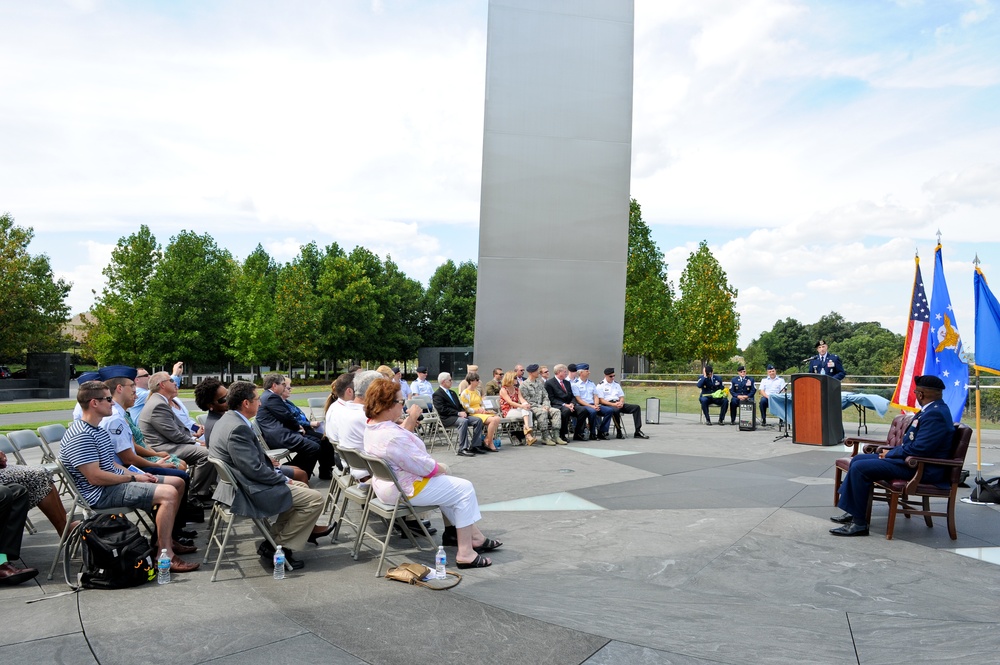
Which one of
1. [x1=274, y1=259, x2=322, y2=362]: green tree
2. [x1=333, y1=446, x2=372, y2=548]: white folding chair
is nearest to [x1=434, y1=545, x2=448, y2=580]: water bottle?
[x1=333, y1=446, x2=372, y2=548]: white folding chair

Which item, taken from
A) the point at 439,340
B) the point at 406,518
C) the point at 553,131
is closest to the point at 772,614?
the point at 406,518

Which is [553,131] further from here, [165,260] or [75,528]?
[165,260]

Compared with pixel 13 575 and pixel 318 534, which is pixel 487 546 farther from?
pixel 13 575

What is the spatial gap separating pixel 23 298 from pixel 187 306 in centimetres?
873

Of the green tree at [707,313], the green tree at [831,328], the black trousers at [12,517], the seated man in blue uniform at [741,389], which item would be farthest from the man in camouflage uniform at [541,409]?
the green tree at [831,328]

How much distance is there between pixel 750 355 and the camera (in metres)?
72.4

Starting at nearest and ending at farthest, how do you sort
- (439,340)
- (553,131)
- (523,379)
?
1. (523,379)
2. (553,131)
3. (439,340)

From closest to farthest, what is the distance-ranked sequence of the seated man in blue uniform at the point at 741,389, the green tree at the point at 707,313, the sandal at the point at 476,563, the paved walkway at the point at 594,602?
the paved walkway at the point at 594,602
the sandal at the point at 476,563
the seated man in blue uniform at the point at 741,389
the green tree at the point at 707,313

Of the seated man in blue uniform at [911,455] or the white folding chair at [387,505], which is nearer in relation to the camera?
the white folding chair at [387,505]

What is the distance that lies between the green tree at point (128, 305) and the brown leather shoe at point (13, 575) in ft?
124

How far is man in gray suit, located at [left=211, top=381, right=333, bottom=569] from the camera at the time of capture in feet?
15.9

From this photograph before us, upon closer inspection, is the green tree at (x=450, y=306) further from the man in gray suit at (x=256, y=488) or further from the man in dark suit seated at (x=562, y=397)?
the man in gray suit at (x=256, y=488)

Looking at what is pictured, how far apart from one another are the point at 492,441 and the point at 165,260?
36.4m

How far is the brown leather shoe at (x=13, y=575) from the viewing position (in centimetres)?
448
